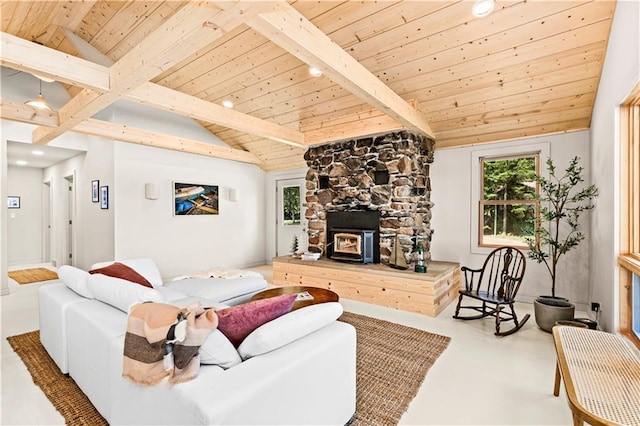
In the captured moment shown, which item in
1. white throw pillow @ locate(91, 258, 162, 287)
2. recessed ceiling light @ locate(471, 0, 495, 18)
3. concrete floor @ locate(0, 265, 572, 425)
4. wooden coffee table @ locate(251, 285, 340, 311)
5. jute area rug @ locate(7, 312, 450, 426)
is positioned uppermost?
recessed ceiling light @ locate(471, 0, 495, 18)

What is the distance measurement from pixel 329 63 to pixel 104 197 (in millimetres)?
4635

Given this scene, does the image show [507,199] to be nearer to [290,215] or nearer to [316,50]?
[316,50]

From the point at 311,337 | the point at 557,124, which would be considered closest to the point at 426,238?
the point at 557,124

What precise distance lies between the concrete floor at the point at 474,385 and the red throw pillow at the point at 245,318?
43.2 inches

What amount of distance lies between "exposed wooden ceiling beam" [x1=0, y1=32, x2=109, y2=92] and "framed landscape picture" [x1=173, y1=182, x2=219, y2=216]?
302cm

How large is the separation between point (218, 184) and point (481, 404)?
225 inches

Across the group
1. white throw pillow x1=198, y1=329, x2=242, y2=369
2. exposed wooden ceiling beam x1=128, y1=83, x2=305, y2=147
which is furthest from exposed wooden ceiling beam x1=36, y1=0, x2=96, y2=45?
white throw pillow x1=198, y1=329, x2=242, y2=369

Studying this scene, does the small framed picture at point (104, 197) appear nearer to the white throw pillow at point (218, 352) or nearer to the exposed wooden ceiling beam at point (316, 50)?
the exposed wooden ceiling beam at point (316, 50)

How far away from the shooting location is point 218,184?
631 cm

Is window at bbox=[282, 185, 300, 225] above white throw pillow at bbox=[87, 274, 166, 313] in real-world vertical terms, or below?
above

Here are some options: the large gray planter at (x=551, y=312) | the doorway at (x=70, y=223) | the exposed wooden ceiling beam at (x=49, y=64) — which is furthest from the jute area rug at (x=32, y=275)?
the large gray planter at (x=551, y=312)

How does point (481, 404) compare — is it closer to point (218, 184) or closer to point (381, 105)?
point (381, 105)

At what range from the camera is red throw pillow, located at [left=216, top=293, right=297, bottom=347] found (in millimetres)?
1494

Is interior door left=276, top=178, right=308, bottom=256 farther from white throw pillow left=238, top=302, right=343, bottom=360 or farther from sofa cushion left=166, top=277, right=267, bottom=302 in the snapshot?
white throw pillow left=238, top=302, right=343, bottom=360
